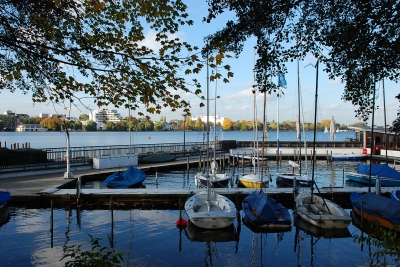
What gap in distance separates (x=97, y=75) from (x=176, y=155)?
36590 mm

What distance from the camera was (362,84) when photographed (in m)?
7.95

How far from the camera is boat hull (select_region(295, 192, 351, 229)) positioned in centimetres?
1491

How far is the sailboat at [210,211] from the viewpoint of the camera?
47.9ft

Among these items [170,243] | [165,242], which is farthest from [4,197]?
[170,243]

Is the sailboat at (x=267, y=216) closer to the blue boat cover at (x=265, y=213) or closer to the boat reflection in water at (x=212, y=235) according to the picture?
the blue boat cover at (x=265, y=213)

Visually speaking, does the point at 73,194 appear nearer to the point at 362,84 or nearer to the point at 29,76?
the point at 29,76

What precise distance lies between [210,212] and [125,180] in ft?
34.0

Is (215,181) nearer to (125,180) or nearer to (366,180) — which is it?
(125,180)

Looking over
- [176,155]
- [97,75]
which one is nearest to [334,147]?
[176,155]

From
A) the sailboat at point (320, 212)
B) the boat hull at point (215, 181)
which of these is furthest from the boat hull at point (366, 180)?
the boat hull at point (215, 181)

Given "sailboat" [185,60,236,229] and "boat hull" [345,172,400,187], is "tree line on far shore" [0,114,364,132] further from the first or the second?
"boat hull" [345,172,400,187]

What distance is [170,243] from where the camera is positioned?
13.8m

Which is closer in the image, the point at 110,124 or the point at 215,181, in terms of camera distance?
the point at 110,124

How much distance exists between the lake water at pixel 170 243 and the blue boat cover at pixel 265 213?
0.63 m
